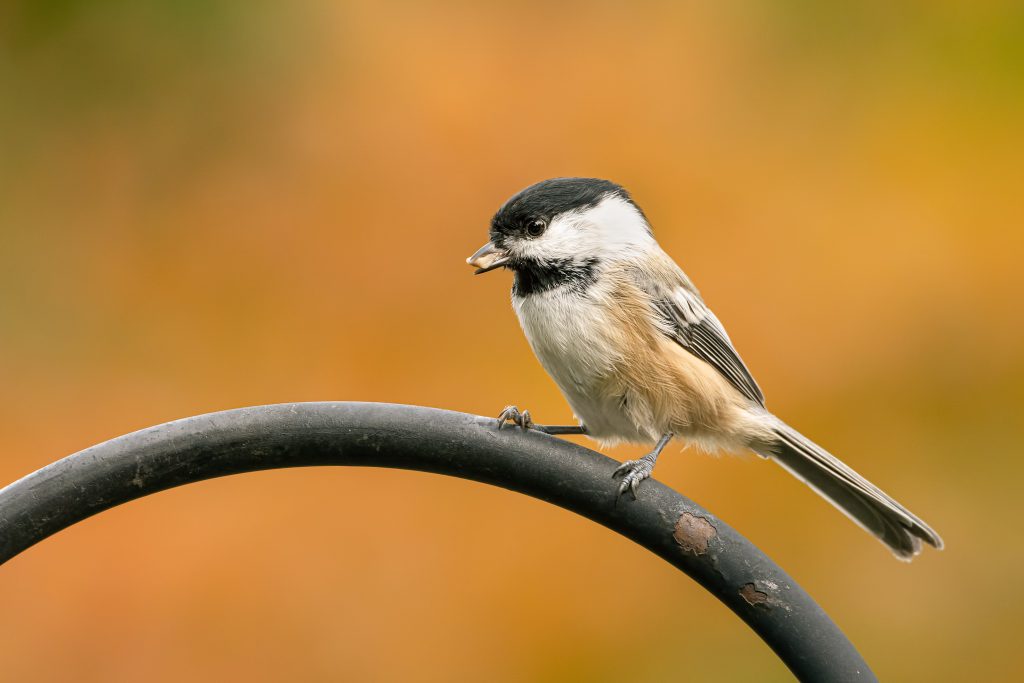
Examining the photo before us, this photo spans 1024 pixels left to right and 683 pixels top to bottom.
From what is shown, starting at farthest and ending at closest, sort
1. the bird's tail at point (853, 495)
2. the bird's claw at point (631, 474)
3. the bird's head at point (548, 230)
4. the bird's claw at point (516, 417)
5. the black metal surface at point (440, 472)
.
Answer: the bird's head at point (548, 230)
the bird's tail at point (853, 495)
the bird's claw at point (516, 417)
the bird's claw at point (631, 474)
the black metal surface at point (440, 472)

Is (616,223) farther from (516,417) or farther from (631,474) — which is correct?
(631,474)

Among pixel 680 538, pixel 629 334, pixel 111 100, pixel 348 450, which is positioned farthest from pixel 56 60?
pixel 680 538

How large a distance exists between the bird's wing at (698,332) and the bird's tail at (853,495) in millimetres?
143

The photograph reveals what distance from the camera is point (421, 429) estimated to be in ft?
3.87

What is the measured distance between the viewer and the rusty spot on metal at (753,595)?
113cm

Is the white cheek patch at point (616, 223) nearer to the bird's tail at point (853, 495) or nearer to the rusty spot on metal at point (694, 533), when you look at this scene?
the bird's tail at point (853, 495)

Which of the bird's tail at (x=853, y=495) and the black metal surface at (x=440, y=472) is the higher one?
the bird's tail at (x=853, y=495)

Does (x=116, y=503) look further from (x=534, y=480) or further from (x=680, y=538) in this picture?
(x=680, y=538)

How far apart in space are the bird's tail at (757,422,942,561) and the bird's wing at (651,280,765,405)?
14 centimetres

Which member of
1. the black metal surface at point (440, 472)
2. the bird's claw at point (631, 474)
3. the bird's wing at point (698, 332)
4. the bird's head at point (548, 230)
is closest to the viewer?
the black metal surface at point (440, 472)

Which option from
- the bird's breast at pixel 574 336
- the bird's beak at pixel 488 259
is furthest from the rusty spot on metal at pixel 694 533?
the bird's beak at pixel 488 259

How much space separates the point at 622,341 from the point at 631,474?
0.49m

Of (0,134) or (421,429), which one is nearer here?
(421,429)

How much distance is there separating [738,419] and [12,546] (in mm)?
1303
